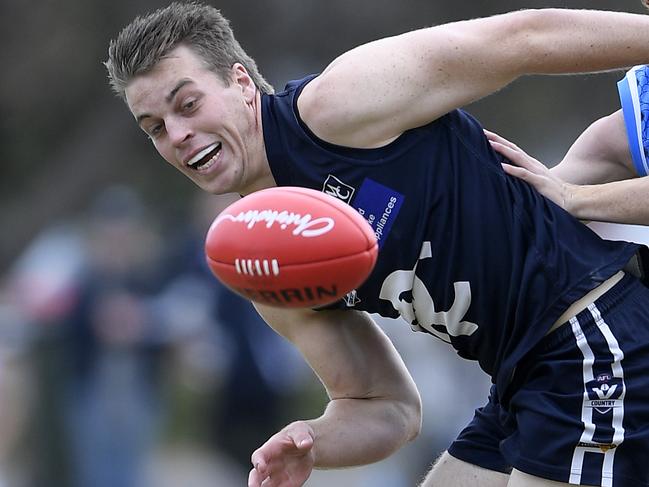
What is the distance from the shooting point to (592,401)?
13.3 feet

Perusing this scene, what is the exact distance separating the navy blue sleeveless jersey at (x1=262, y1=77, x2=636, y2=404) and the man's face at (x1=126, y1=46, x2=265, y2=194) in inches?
3.9

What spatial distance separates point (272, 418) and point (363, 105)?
14.1 ft

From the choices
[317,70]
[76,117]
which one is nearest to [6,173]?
[76,117]

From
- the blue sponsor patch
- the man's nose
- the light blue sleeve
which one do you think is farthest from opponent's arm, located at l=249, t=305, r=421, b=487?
the light blue sleeve

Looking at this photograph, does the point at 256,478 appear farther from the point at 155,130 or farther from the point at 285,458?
the point at 155,130

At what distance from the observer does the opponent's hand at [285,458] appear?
4.13 metres

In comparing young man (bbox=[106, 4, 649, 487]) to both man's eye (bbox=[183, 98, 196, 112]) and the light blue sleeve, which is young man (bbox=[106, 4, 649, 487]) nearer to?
man's eye (bbox=[183, 98, 196, 112])

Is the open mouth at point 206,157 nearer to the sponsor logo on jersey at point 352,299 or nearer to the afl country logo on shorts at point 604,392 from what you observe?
the sponsor logo on jersey at point 352,299

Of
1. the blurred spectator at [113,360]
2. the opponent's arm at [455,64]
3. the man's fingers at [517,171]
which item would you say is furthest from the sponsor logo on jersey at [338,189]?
the blurred spectator at [113,360]

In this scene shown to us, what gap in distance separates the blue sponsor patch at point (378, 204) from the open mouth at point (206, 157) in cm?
47

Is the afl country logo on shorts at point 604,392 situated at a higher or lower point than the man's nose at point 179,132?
lower

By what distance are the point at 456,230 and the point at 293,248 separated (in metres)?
0.66

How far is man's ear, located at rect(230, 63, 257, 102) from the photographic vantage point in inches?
172

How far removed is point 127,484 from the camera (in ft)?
26.6
